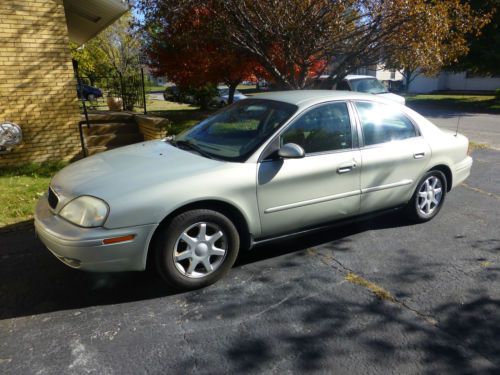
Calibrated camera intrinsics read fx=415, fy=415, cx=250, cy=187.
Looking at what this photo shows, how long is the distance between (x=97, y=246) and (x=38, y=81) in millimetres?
5247

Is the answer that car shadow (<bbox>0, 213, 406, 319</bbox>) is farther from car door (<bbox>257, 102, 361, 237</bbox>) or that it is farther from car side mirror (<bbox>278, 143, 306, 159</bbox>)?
car side mirror (<bbox>278, 143, 306, 159</bbox>)

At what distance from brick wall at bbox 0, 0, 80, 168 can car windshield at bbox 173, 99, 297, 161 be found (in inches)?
157

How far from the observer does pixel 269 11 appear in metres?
7.98

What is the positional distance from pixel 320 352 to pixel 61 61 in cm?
664

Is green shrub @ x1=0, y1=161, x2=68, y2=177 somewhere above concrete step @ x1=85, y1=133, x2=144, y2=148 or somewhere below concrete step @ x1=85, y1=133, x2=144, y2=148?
below

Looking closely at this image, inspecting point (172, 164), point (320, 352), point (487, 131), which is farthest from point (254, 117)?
point (487, 131)

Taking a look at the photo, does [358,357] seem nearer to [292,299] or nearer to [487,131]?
[292,299]

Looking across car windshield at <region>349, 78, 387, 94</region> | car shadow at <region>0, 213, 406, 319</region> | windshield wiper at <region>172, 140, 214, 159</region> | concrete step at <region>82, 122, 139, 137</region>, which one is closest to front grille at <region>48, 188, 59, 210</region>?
car shadow at <region>0, 213, 406, 319</region>

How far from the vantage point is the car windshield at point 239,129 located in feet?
12.0

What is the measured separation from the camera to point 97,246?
2.90m

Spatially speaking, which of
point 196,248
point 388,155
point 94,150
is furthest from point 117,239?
point 94,150

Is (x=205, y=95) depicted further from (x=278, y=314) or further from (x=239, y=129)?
(x=278, y=314)

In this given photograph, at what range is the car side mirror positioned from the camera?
3479mm

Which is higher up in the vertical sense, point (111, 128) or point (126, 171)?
point (111, 128)
